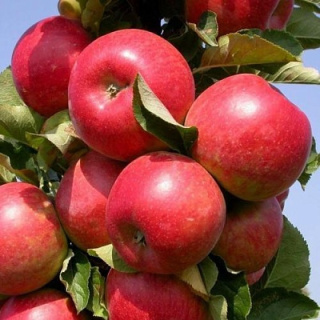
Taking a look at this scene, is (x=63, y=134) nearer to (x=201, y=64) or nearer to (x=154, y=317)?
(x=201, y=64)

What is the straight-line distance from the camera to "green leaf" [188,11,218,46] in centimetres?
177

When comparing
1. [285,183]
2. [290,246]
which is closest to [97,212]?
[285,183]

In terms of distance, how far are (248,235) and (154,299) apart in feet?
0.99

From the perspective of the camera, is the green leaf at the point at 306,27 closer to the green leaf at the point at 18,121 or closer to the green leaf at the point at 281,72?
the green leaf at the point at 281,72

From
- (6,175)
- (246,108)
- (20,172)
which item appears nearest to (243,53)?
(246,108)

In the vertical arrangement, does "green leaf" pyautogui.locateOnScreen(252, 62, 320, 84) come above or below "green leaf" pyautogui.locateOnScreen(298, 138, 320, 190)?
above

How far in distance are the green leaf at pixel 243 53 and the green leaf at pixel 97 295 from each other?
0.67 m

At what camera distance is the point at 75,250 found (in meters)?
1.83

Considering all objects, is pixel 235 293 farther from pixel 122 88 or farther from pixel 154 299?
pixel 122 88

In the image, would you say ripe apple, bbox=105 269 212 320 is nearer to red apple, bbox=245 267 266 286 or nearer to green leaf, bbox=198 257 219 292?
green leaf, bbox=198 257 219 292

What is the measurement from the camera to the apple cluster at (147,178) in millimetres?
1505

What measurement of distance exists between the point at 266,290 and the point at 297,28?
910 millimetres

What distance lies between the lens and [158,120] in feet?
5.08

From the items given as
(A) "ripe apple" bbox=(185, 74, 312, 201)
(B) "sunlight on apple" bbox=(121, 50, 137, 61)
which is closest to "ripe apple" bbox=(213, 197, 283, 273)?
(A) "ripe apple" bbox=(185, 74, 312, 201)
